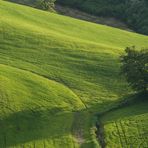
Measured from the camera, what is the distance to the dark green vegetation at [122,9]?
488 feet

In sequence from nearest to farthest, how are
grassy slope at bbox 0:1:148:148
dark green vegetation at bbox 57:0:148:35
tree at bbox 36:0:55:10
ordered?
1. grassy slope at bbox 0:1:148:148
2. tree at bbox 36:0:55:10
3. dark green vegetation at bbox 57:0:148:35

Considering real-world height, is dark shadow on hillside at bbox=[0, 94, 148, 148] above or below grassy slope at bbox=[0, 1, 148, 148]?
below

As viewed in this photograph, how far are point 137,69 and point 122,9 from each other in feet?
214

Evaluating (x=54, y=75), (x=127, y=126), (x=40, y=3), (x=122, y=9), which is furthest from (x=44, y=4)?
(x=127, y=126)

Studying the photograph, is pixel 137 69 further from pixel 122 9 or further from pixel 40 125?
pixel 122 9

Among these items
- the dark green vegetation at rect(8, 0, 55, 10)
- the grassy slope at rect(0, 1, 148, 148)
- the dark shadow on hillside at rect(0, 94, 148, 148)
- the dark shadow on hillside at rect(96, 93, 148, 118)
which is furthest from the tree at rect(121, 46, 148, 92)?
the dark green vegetation at rect(8, 0, 55, 10)

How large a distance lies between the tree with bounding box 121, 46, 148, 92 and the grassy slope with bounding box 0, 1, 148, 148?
12.9ft

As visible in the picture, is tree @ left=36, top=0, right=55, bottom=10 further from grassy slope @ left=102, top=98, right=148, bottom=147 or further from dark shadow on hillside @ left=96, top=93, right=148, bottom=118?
grassy slope @ left=102, top=98, right=148, bottom=147

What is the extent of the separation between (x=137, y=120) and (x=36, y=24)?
43687mm

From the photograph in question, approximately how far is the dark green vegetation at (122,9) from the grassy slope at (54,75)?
78.2 feet

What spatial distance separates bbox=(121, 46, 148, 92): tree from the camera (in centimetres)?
9144

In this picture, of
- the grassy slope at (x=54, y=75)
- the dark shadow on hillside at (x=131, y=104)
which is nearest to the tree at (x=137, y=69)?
the dark shadow on hillside at (x=131, y=104)

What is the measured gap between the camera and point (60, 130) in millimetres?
82312

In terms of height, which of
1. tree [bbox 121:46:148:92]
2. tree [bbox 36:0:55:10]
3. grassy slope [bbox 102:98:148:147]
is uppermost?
tree [bbox 36:0:55:10]
